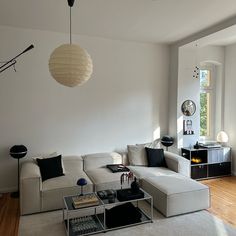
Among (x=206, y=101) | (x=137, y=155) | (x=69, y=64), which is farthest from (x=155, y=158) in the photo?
(x=69, y=64)

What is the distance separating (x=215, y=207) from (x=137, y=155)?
162 cm

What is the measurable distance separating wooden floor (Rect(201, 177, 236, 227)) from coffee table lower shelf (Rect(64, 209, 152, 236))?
111 cm

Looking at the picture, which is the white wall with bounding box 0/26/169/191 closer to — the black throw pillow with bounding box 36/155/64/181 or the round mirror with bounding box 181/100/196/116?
the round mirror with bounding box 181/100/196/116

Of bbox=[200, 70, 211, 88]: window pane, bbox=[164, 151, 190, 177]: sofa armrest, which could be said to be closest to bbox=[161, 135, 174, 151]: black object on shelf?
bbox=[164, 151, 190, 177]: sofa armrest

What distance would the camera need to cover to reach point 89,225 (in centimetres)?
296

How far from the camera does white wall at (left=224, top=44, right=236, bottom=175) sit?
5.32 m

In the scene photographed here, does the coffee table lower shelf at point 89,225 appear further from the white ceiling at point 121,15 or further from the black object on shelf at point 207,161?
the white ceiling at point 121,15

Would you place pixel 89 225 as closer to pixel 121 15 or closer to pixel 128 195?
pixel 128 195

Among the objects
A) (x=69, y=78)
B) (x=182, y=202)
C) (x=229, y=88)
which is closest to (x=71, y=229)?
(x=182, y=202)

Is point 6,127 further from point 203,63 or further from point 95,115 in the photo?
point 203,63

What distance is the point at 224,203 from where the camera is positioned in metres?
3.79

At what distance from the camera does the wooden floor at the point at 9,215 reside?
2.92 metres

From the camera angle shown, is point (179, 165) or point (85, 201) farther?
point (179, 165)

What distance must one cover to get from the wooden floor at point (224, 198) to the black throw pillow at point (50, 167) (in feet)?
7.97
